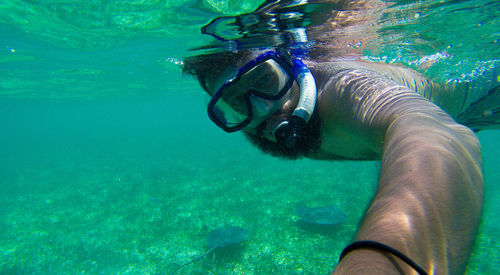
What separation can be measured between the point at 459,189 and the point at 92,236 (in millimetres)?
15064

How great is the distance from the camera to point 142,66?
20.9 metres

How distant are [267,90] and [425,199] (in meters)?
2.39

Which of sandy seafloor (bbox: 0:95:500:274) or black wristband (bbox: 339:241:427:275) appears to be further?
sandy seafloor (bbox: 0:95:500:274)

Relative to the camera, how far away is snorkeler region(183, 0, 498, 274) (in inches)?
34.6

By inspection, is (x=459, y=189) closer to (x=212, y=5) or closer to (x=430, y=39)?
(x=212, y=5)

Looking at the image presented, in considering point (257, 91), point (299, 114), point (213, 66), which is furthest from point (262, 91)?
point (213, 66)

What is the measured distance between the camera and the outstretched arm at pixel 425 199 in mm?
853

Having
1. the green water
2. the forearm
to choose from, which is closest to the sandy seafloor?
the green water

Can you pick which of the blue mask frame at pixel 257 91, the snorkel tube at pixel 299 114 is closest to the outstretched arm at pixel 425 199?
the snorkel tube at pixel 299 114

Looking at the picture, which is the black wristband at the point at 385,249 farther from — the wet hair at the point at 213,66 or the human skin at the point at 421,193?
the wet hair at the point at 213,66

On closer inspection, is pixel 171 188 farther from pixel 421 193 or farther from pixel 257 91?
pixel 421 193

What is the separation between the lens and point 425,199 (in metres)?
0.97

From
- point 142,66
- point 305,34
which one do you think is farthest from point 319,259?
point 142,66

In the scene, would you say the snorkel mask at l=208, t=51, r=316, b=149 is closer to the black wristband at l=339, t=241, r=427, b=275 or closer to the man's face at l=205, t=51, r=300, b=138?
the man's face at l=205, t=51, r=300, b=138
